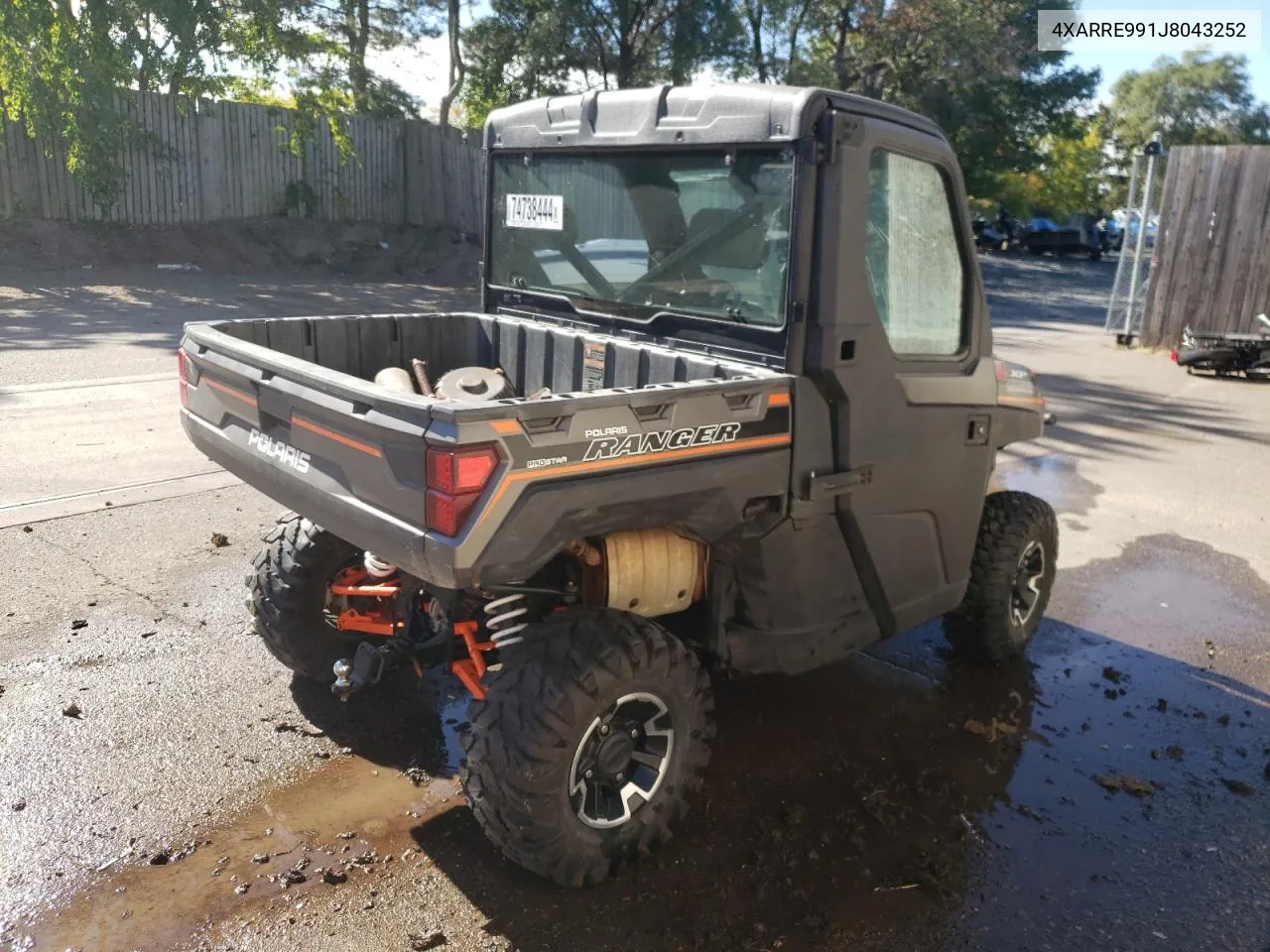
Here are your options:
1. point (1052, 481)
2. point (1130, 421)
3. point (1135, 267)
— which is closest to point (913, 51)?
point (1135, 267)

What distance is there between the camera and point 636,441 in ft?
9.61

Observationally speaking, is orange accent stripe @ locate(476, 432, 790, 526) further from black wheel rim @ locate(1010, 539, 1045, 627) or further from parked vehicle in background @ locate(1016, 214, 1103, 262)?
parked vehicle in background @ locate(1016, 214, 1103, 262)

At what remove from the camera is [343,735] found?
13.1ft

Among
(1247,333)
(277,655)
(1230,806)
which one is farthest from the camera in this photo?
(1247,333)

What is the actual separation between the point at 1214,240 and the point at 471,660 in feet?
47.4

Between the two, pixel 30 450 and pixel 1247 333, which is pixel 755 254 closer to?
pixel 30 450

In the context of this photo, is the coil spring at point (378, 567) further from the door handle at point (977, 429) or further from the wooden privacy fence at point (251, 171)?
the wooden privacy fence at point (251, 171)

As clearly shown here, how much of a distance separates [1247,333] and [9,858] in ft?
49.5

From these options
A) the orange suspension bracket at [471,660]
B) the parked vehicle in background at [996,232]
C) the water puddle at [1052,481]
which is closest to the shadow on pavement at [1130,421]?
the water puddle at [1052,481]

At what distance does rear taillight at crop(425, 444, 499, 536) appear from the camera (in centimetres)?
260

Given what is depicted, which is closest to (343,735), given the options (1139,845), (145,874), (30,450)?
(145,874)

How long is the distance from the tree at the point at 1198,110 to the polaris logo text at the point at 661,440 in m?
56.3

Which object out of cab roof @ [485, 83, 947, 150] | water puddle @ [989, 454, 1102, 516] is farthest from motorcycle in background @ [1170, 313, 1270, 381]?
cab roof @ [485, 83, 947, 150]

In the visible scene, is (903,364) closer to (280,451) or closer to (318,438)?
(318,438)
